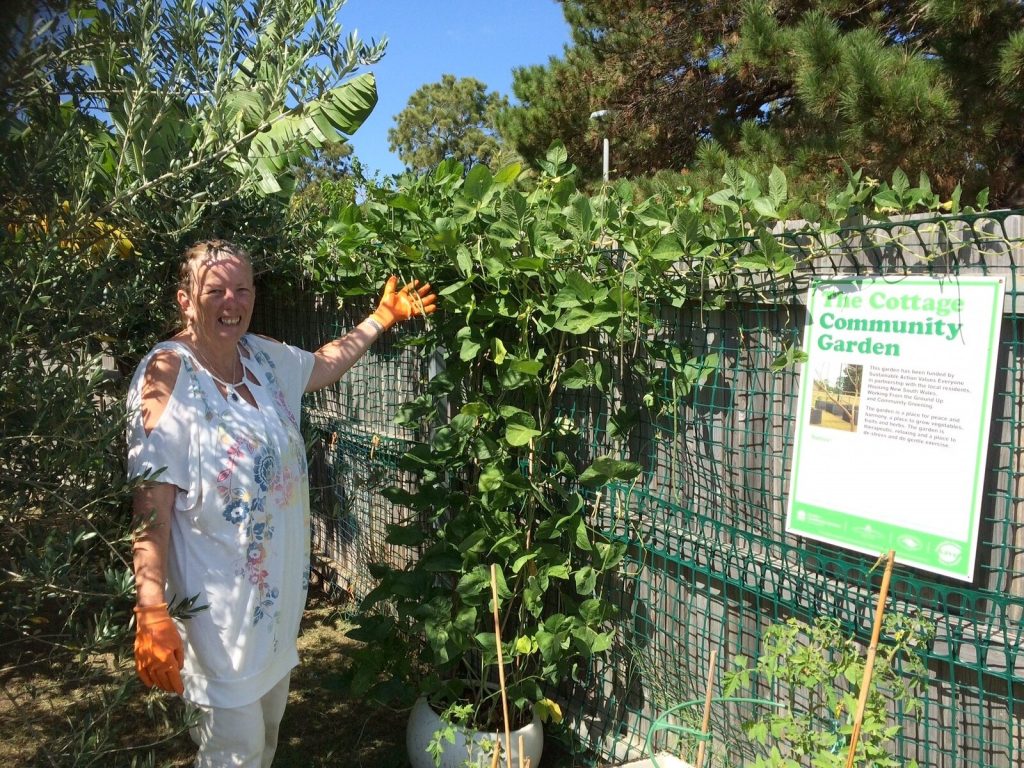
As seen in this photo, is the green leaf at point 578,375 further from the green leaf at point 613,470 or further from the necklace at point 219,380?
the necklace at point 219,380

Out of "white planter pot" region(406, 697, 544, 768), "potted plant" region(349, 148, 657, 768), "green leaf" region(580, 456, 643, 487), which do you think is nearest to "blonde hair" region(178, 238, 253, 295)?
"potted plant" region(349, 148, 657, 768)

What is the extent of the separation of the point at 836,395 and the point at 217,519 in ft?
5.89

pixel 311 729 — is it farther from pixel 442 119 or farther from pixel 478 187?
pixel 442 119

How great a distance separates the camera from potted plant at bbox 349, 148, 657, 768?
9.05 ft

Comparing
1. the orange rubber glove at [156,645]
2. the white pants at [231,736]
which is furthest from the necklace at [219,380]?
the white pants at [231,736]

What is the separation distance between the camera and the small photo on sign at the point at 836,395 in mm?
2197

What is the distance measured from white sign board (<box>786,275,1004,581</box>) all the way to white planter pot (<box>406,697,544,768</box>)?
1.36 meters

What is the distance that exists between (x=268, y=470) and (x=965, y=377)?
1910 mm

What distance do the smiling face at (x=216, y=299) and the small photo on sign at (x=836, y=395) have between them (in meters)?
1.73

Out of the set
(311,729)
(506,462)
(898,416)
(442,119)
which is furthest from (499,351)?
(442,119)

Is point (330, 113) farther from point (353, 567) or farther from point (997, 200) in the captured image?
point (997, 200)

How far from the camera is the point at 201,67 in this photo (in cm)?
200

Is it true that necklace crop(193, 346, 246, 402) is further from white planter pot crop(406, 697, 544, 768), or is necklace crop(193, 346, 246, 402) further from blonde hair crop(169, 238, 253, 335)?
white planter pot crop(406, 697, 544, 768)

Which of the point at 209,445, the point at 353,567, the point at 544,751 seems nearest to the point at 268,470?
the point at 209,445
